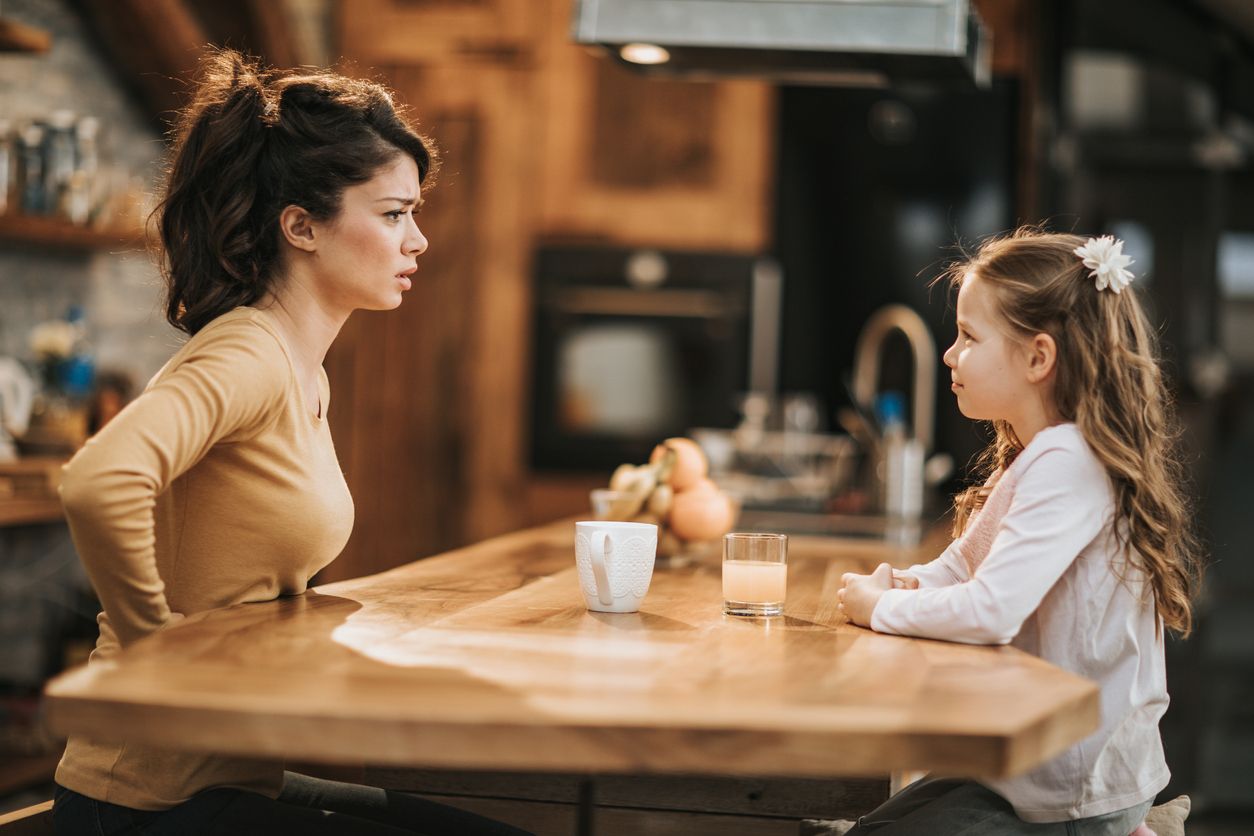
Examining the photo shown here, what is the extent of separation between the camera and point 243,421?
4.63ft

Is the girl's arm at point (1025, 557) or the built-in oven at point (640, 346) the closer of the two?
the girl's arm at point (1025, 557)

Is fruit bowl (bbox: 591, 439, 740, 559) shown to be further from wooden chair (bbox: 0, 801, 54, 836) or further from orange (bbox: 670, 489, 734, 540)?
wooden chair (bbox: 0, 801, 54, 836)

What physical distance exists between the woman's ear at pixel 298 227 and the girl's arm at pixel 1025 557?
2.53ft

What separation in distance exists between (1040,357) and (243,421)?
0.83m

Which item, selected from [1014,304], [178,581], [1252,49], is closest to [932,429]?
[1252,49]

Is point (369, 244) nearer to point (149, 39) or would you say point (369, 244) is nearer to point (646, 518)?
point (646, 518)

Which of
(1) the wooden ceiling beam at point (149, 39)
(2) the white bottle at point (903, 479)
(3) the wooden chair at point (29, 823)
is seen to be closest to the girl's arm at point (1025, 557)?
(3) the wooden chair at point (29, 823)

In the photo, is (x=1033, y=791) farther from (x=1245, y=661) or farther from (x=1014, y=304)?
(x=1245, y=661)

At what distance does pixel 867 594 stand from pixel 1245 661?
3.99 m

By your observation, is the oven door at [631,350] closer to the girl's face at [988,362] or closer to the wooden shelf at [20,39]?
the wooden shelf at [20,39]

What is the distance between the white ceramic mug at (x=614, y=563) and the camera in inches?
58.3

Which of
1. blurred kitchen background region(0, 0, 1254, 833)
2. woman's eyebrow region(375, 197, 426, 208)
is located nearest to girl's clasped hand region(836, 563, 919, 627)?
woman's eyebrow region(375, 197, 426, 208)

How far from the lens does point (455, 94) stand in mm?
4883

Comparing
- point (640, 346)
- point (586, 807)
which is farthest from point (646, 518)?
point (640, 346)
